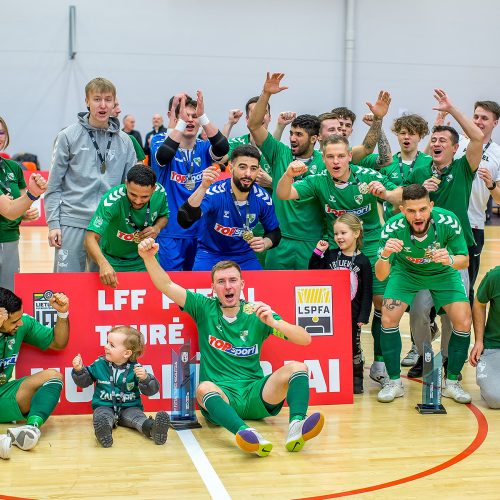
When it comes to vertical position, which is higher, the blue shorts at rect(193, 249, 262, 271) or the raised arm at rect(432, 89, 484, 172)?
the raised arm at rect(432, 89, 484, 172)

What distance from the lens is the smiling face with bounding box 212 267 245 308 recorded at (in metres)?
5.80

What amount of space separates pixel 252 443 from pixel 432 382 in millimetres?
1828

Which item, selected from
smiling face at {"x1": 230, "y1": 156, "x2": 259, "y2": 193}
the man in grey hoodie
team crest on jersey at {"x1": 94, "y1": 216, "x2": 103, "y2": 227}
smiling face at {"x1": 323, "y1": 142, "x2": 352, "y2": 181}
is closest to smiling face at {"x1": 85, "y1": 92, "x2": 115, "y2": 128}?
the man in grey hoodie

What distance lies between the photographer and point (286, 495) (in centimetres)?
453

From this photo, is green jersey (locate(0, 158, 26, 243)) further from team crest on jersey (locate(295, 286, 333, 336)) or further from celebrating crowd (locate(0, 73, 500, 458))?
team crest on jersey (locate(295, 286, 333, 336))

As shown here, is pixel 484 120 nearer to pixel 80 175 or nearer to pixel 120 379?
pixel 80 175

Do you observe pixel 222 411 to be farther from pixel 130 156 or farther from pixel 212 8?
pixel 212 8

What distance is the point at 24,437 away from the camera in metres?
5.23

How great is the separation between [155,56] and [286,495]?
56.5ft

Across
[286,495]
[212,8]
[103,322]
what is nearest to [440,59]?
[212,8]

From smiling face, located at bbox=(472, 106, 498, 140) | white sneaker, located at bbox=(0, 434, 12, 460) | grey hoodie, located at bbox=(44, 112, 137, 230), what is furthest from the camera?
smiling face, located at bbox=(472, 106, 498, 140)

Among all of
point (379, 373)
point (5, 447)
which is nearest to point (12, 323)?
point (5, 447)

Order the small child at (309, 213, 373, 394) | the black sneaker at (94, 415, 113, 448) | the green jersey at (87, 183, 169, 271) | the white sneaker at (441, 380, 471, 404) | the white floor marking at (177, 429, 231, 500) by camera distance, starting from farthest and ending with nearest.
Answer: the small child at (309, 213, 373, 394), the white sneaker at (441, 380, 471, 404), the green jersey at (87, 183, 169, 271), the black sneaker at (94, 415, 113, 448), the white floor marking at (177, 429, 231, 500)

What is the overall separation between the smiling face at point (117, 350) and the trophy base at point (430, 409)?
227 centimetres
